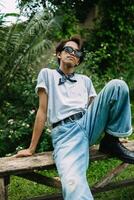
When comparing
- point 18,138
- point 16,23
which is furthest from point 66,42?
point 16,23

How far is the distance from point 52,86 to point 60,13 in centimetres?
610

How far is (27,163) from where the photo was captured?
13.3 feet

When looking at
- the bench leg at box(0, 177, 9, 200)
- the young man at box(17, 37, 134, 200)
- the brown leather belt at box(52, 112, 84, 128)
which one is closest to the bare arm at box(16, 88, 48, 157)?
the young man at box(17, 37, 134, 200)

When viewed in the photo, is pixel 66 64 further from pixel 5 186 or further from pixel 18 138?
pixel 18 138

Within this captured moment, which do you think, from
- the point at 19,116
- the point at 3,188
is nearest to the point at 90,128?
the point at 3,188

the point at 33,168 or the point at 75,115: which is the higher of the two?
the point at 75,115

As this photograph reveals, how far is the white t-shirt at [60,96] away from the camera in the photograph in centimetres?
432

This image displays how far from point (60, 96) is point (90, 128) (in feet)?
1.29

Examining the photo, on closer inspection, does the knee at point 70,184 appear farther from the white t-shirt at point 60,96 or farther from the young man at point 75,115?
the white t-shirt at point 60,96

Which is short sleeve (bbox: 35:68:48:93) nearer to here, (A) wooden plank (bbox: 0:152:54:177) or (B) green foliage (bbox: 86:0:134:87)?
(A) wooden plank (bbox: 0:152:54:177)

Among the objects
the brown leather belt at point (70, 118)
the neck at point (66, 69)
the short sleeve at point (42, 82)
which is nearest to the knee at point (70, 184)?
the brown leather belt at point (70, 118)

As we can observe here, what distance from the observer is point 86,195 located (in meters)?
3.70

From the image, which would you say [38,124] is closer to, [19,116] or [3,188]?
[3,188]

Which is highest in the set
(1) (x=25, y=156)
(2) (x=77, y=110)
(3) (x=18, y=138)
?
(2) (x=77, y=110)
